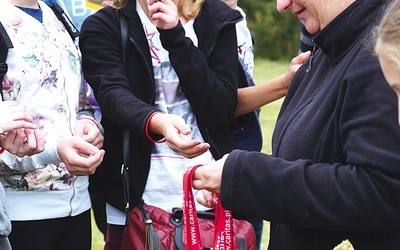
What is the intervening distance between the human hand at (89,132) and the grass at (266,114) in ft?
8.40

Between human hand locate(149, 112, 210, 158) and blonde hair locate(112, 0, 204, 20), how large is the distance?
554 millimetres

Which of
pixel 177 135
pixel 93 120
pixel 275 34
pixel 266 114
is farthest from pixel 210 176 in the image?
pixel 275 34

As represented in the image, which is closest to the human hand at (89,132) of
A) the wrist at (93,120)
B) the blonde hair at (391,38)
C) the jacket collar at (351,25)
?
the wrist at (93,120)

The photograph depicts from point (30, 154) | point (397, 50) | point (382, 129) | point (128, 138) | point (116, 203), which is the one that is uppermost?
point (397, 50)

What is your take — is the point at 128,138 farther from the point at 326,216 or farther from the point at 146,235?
the point at 326,216

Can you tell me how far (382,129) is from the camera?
2111 millimetres

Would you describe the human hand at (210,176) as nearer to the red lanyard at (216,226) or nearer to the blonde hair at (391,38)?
the red lanyard at (216,226)

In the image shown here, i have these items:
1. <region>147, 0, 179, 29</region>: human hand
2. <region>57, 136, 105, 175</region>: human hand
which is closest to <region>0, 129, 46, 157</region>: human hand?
<region>57, 136, 105, 175</region>: human hand

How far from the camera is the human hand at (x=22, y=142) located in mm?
2754

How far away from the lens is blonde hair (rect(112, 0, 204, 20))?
338 cm

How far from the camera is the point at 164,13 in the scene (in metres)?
3.16

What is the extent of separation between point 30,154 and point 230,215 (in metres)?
0.71

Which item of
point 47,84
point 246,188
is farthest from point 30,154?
point 246,188

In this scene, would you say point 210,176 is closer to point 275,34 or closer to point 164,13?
point 164,13
